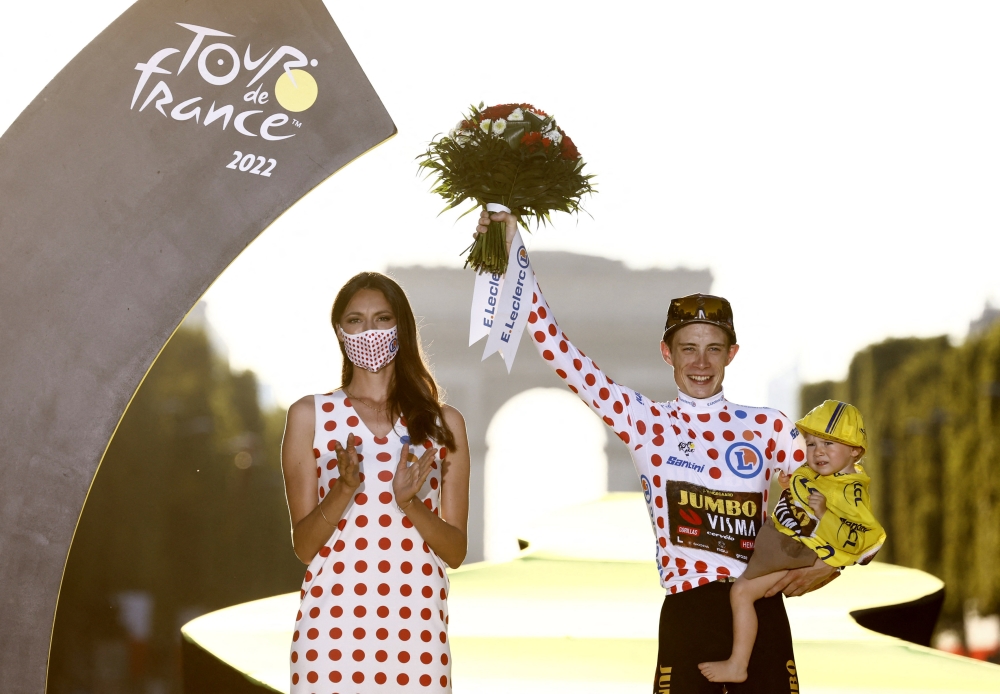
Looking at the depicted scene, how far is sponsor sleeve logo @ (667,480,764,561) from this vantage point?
2490 mm

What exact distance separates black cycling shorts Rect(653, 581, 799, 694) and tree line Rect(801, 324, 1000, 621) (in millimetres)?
6413

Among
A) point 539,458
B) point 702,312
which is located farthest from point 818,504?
point 539,458

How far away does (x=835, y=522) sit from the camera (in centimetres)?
243

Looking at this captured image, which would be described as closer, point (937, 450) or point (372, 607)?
point (372, 607)

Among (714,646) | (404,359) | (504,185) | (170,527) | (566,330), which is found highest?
(566,330)

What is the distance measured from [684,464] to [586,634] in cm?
241

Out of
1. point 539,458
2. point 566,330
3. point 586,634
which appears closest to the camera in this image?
point 586,634

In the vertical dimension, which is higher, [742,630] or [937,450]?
[937,450]

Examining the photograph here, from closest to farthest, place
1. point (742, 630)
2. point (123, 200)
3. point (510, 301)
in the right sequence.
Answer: point (742, 630) < point (510, 301) < point (123, 200)

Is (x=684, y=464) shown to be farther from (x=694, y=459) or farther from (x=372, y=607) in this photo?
(x=372, y=607)

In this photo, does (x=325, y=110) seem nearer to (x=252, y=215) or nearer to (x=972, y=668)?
(x=252, y=215)

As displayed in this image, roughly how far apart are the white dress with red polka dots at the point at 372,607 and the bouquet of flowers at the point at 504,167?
663 millimetres

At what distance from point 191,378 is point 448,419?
4.56 metres

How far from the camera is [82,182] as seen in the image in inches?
119
